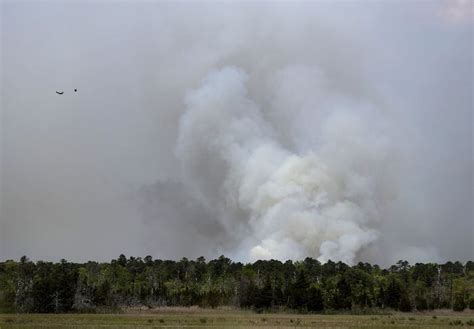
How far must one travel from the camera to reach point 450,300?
147875 millimetres

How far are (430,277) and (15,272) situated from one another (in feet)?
365

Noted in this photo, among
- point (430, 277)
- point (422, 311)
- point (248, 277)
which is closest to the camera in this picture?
point (422, 311)

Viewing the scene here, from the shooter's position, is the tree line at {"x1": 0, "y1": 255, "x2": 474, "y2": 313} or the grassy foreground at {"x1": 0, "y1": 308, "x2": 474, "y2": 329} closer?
the grassy foreground at {"x1": 0, "y1": 308, "x2": 474, "y2": 329}

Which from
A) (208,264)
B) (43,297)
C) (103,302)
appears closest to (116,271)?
(208,264)

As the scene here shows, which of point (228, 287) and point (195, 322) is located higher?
point (228, 287)

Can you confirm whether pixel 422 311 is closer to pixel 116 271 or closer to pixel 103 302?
pixel 103 302

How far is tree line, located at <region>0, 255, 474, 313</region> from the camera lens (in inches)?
4638

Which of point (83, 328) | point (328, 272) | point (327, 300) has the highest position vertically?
point (328, 272)

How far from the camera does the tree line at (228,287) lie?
117806mm

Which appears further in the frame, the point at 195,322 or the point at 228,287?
the point at 228,287

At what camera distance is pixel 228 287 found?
157m

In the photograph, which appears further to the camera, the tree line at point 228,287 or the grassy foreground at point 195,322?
the tree line at point 228,287

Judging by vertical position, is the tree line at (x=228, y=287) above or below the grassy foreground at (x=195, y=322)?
above

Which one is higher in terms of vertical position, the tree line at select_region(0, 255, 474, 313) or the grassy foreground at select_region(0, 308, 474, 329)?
the tree line at select_region(0, 255, 474, 313)
